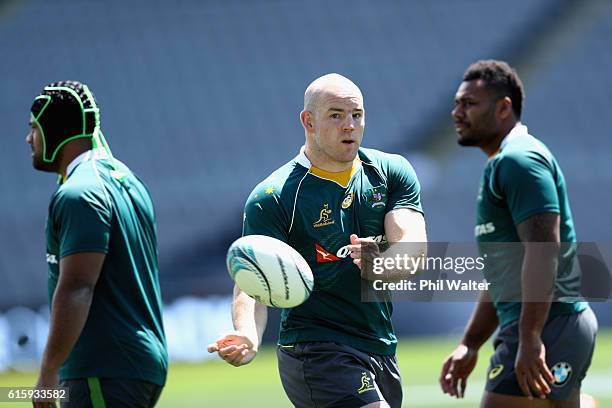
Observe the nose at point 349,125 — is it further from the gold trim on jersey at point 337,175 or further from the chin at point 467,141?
the chin at point 467,141

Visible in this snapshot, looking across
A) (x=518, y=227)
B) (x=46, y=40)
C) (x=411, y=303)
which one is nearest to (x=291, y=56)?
(x=46, y=40)

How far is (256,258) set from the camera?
5.17 meters

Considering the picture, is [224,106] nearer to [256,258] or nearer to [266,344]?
[266,344]

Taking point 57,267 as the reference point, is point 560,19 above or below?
above

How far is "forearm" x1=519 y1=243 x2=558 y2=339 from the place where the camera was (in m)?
5.54

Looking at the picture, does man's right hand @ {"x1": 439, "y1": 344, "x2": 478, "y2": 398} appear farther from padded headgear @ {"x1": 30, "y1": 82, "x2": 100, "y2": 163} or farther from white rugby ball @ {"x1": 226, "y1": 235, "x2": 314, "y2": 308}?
padded headgear @ {"x1": 30, "y1": 82, "x2": 100, "y2": 163}

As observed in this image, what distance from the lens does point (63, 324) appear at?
15.9ft

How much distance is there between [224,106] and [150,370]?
65.1 feet

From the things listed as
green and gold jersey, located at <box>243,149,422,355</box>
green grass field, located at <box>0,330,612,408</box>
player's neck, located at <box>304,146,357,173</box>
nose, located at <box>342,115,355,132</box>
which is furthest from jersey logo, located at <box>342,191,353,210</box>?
green grass field, located at <box>0,330,612,408</box>

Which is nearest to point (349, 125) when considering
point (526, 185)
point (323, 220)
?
point (323, 220)

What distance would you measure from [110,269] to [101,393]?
23.4 inches

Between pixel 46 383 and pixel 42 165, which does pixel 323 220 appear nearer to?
pixel 42 165

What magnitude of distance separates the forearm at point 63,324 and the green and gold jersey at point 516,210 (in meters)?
2.35

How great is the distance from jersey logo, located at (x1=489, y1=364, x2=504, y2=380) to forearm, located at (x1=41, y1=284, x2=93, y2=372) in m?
2.35
